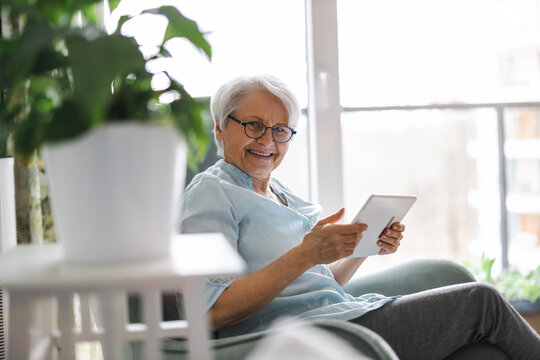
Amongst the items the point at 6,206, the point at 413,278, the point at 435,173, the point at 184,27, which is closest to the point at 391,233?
the point at 413,278

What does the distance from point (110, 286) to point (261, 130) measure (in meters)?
1.01

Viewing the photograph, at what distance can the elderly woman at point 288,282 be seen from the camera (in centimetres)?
136

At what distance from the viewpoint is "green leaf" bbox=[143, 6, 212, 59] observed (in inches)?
37.6

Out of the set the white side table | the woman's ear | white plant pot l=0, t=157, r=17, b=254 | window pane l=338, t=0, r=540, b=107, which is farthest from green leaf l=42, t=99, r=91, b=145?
window pane l=338, t=0, r=540, b=107

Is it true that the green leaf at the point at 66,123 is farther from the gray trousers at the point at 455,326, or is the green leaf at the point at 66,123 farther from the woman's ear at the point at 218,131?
the woman's ear at the point at 218,131

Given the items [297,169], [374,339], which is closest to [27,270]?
[374,339]

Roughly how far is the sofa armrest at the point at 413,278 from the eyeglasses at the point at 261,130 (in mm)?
518

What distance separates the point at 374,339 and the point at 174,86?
545 mm

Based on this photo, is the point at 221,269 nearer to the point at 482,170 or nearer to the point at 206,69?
the point at 206,69

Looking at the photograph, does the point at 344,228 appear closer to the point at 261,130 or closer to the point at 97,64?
the point at 261,130

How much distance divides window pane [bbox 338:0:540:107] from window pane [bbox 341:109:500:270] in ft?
0.38

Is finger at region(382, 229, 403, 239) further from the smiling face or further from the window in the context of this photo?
the window

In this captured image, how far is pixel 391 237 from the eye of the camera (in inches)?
67.2

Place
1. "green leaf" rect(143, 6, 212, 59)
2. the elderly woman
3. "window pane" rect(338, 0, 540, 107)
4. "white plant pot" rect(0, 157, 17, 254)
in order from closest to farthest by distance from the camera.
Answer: "green leaf" rect(143, 6, 212, 59), the elderly woman, "white plant pot" rect(0, 157, 17, 254), "window pane" rect(338, 0, 540, 107)
